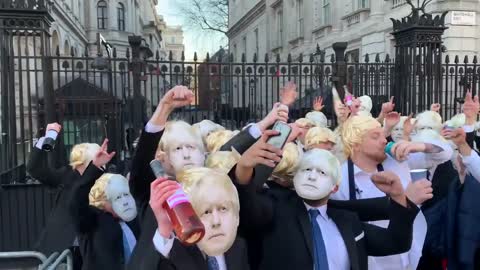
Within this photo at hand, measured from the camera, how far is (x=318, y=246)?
2439mm

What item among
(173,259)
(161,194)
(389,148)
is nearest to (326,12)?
(389,148)

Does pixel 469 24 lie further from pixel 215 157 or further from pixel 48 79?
pixel 215 157

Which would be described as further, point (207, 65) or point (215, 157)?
point (207, 65)

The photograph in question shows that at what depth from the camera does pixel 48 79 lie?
685 cm

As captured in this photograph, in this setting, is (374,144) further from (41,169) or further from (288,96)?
(41,169)

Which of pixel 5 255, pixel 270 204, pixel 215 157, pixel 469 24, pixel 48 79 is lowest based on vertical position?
pixel 5 255

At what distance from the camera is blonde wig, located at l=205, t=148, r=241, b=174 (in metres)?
2.39

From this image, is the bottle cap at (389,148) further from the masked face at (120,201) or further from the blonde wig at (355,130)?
the masked face at (120,201)

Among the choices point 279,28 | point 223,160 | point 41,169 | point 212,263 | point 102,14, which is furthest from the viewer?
point 102,14

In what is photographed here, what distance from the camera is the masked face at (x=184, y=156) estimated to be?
2.52 meters

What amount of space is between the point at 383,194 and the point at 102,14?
5957 centimetres

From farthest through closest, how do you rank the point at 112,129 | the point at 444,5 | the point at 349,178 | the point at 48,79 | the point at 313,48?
the point at 313,48 < the point at 444,5 < the point at 112,129 < the point at 48,79 < the point at 349,178

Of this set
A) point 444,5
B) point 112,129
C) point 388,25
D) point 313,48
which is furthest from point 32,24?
point 313,48

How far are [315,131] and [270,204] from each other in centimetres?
101
